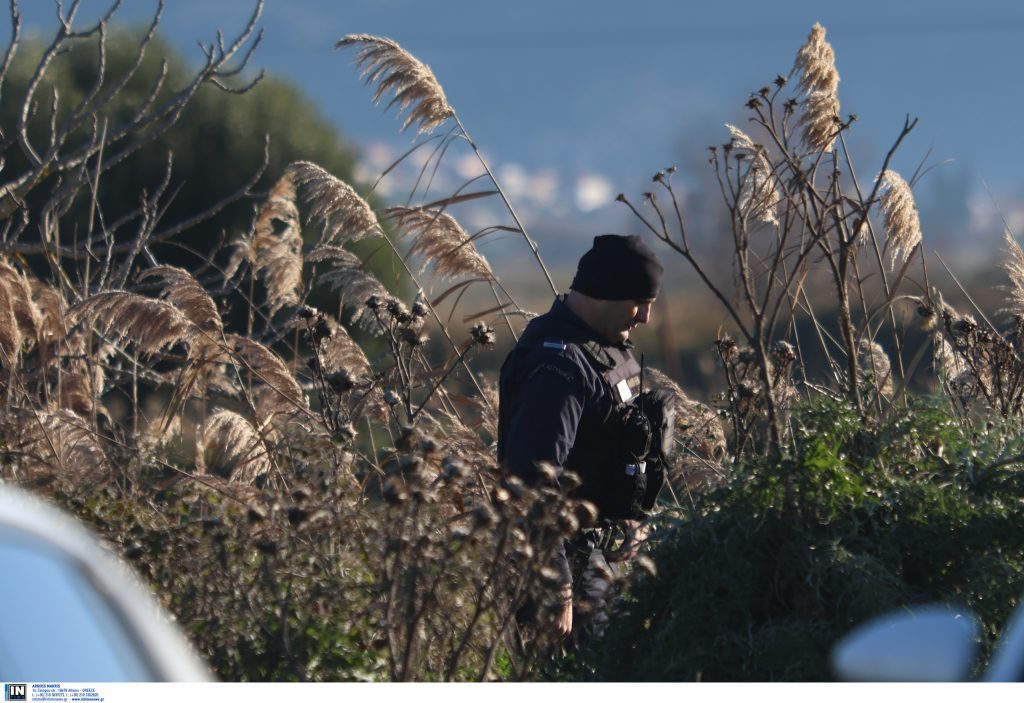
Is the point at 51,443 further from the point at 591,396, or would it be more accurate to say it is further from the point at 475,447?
the point at 591,396

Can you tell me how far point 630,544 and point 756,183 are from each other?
72.1 inches

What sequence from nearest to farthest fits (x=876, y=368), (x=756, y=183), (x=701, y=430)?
(x=701, y=430)
(x=756, y=183)
(x=876, y=368)

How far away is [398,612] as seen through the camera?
11.1 ft

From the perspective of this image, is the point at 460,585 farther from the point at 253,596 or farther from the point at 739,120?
the point at 739,120

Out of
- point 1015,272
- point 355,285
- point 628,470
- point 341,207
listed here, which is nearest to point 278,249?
point 341,207

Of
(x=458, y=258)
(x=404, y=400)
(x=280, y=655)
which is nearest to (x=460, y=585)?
(x=280, y=655)

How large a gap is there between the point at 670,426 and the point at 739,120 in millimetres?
1830

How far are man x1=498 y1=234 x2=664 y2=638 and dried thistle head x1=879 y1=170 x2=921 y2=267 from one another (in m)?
1.34

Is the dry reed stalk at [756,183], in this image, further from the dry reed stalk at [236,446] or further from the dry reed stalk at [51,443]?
the dry reed stalk at [51,443]

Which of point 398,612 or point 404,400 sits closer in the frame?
point 398,612

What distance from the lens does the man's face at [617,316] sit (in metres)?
4.45

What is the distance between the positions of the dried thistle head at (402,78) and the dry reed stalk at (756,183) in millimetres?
1476

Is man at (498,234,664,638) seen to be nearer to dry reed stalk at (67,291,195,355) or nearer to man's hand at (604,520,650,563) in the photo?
man's hand at (604,520,650,563)

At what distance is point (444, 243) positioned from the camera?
5.77 m
